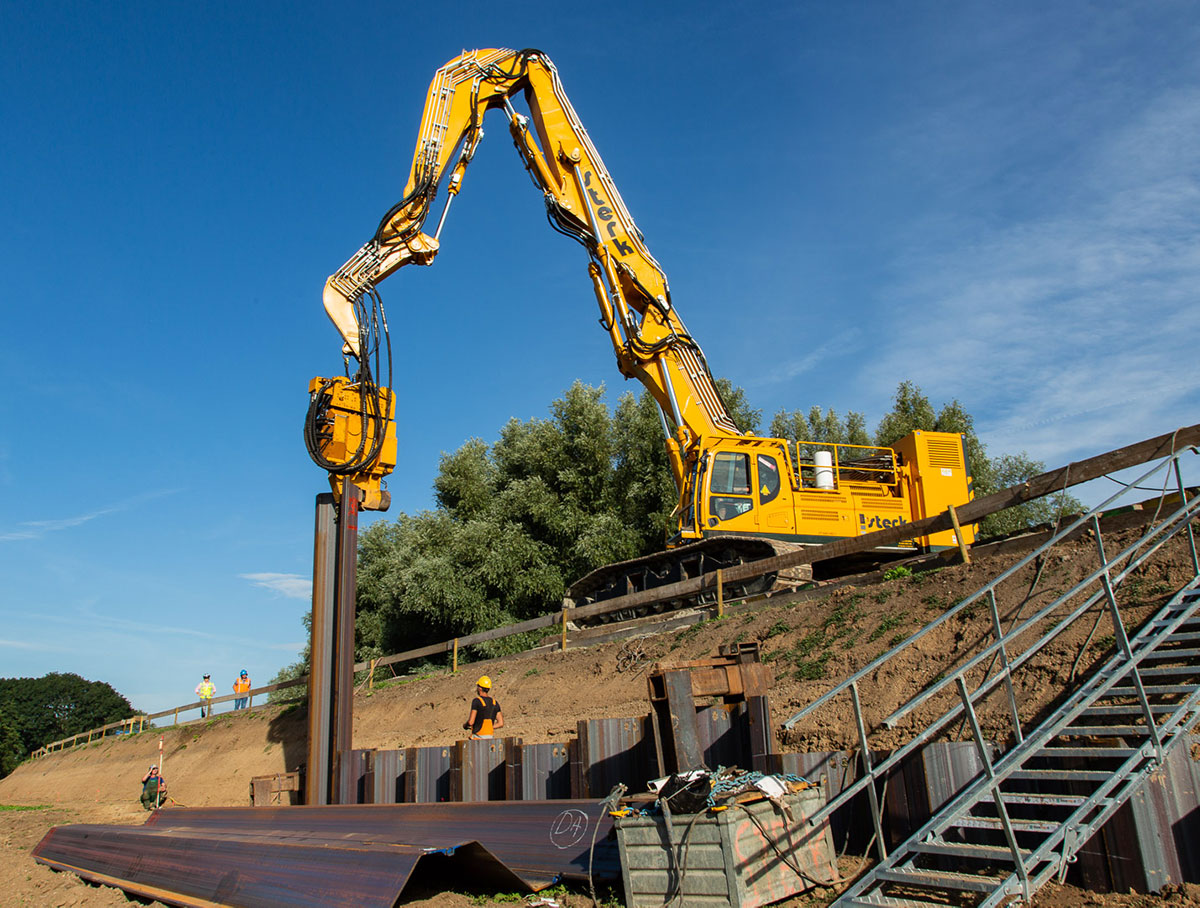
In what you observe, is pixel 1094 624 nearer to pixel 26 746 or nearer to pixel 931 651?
pixel 931 651

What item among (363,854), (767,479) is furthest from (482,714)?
(767,479)

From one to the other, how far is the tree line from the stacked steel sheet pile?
1632 centimetres

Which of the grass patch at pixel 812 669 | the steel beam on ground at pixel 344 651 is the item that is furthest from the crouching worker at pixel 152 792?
the grass patch at pixel 812 669

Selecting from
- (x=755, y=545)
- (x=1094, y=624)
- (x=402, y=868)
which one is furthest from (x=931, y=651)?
(x=755, y=545)

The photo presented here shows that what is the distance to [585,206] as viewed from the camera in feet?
58.4

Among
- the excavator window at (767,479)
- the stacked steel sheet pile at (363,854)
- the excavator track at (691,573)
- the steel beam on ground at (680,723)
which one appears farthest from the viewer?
the excavator window at (767,479)

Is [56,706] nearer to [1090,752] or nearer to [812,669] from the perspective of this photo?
[812,669]

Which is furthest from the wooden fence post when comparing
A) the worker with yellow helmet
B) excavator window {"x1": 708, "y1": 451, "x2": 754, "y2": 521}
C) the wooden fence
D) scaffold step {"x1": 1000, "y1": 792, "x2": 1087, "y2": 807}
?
the worker with yellow helmet

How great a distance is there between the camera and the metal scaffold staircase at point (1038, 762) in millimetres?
5184

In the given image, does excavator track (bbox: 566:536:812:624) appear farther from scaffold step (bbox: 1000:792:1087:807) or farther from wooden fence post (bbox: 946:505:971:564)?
scaffold step (bbox: 1000:792:1087:807)

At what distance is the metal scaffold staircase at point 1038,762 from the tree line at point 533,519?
62.3 feet

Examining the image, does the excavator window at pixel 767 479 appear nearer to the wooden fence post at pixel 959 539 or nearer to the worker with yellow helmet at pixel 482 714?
the wooden fence post at pixel 959 539

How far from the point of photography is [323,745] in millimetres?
12875

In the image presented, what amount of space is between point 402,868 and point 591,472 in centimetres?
2367
